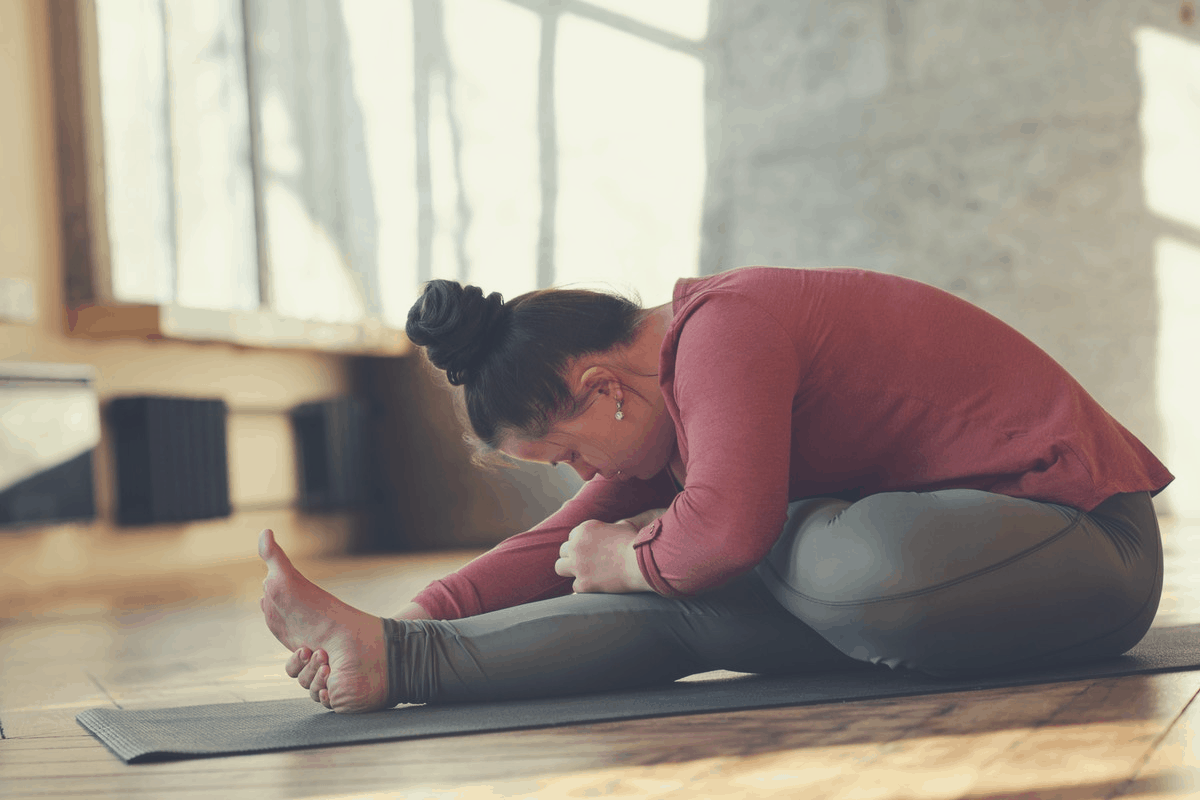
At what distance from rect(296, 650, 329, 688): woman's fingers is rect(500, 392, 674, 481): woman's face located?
0.28m

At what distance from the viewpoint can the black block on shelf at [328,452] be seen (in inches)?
163

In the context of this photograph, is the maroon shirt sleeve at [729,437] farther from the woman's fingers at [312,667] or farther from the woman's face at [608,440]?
the woman's fingers at [312,667]

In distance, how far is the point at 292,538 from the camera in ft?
13.5

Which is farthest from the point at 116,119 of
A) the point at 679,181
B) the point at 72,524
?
the point at 679,181

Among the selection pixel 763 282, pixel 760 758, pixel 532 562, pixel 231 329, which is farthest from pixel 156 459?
pixel 760 758

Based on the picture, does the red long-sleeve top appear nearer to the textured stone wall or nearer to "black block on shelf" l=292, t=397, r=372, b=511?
"black block on shelf" l=292, t=397, r=372, b=511

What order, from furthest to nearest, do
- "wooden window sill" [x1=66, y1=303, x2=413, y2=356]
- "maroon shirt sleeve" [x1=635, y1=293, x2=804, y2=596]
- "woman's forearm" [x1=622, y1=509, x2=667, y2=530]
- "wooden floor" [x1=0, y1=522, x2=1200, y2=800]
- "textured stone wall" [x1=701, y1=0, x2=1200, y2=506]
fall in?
"textured stone wall" [x1=701, y1=0, x2=1200, y2=506] → "wooden window sill" [x1=66, y1=303, x2=413, y2=356] → "woman's forearm" [x1=622, y1=509, x2=667, y2=530] → "maroon shirt sleeve" [x1=635, y1=293, x2=804, y2=596] → "wooden floor" [x1=0, y1=522, x2=1200, y2=800]

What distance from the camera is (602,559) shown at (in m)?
1.19

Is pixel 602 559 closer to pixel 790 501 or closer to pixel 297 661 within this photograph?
pixel 790 501

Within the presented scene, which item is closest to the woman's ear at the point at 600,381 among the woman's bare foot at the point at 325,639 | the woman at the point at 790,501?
the woman at the point at 790,501

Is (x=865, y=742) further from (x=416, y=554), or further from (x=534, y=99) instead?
(x=534, y=99)

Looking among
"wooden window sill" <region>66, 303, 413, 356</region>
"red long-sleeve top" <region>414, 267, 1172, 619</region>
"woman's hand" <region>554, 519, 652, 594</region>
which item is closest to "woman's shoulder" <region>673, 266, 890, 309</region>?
"red long-sleeve top" <region>414, 267, 1172, 619</region>

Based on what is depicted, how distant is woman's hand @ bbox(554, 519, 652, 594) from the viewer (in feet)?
3.81

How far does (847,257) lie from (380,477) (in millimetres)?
2124
